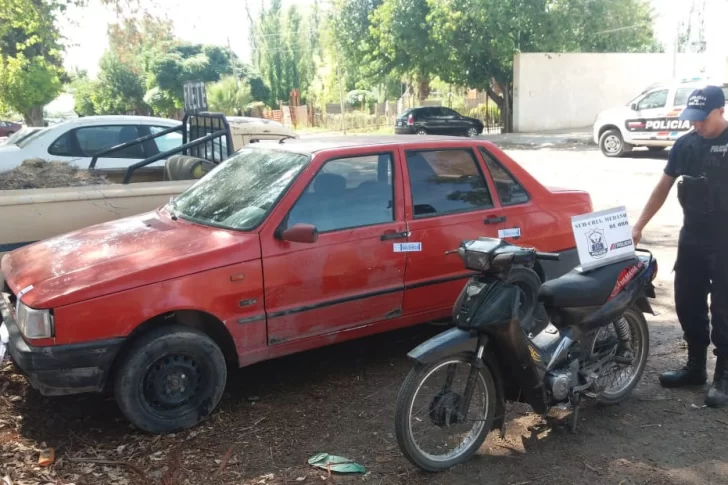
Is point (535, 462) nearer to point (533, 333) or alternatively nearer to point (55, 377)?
point (533, 333)

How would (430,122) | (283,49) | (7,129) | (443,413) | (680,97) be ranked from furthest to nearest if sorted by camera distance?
(283,49) < (430,122) < (7,129) < (680,97) < (443,413)

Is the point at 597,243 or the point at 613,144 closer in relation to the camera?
the point at 597,243

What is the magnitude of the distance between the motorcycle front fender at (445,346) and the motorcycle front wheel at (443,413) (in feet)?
0.18

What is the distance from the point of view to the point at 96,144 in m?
9.40

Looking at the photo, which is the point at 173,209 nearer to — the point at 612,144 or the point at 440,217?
the point at 440,217

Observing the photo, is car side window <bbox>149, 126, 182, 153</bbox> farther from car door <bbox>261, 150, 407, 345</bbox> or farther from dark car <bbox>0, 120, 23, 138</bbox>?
dark car <bbox>0, 120, 23, 138</bbox>

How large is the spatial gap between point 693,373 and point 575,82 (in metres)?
26.1

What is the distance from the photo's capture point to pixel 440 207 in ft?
15.8

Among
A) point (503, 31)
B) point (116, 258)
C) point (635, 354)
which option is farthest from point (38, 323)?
point (503, 31)

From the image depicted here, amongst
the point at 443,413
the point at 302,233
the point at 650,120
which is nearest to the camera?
the point at 443,413

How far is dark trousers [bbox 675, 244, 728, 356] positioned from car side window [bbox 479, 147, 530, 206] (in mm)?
1244

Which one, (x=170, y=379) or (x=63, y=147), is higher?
(x=63, y=147)

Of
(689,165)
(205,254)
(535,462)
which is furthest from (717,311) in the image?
(205,254)

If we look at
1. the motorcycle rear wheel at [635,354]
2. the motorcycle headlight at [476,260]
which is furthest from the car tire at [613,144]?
the motorcycle headlight at [476,260]
